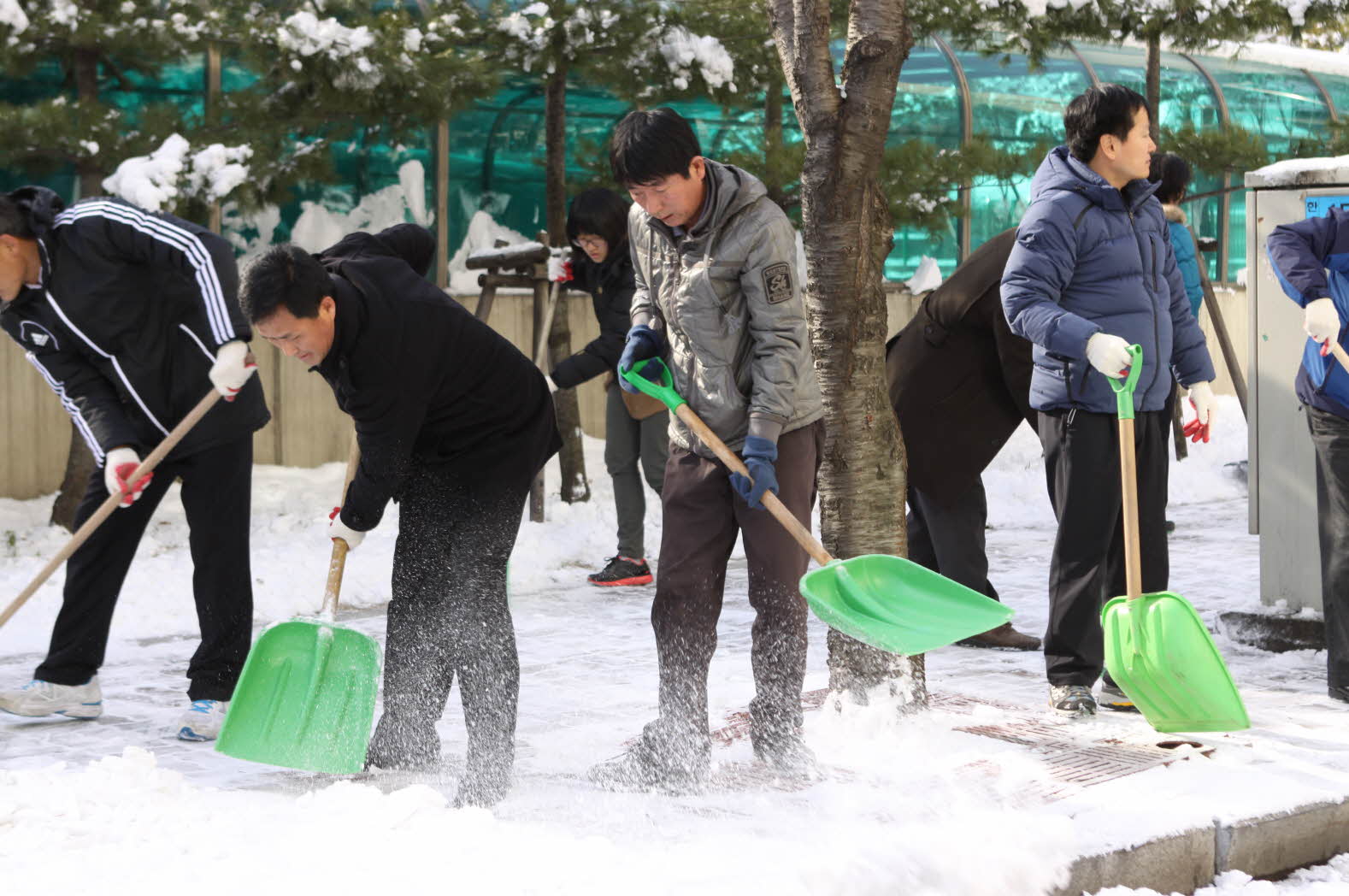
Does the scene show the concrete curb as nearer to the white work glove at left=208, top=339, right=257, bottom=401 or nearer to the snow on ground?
the snow on ground

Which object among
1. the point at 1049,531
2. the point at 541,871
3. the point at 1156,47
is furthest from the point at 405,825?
the point at 1156,47

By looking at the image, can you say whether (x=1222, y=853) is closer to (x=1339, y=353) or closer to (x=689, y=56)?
(x=1339, y=353)

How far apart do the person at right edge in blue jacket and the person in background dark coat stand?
106 centimetres

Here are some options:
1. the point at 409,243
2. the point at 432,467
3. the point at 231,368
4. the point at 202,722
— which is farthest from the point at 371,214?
the point at 432,467

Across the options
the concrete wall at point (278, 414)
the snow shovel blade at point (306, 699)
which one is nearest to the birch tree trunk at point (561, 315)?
the concrete wall at point (278, 414)

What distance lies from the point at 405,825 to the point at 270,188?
228 inches

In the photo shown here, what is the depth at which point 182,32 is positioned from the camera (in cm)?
795

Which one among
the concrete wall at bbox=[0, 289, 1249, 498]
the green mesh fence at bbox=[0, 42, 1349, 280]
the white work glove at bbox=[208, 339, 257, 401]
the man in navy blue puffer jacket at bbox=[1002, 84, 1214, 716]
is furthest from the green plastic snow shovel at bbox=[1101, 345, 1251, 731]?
the concrete wall at bbox=[0, 289, 1249, 498]

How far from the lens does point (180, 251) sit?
177 inches

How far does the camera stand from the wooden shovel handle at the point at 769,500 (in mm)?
3670

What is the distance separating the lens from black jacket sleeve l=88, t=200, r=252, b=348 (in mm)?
4473

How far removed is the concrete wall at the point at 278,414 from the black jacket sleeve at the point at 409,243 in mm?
5328

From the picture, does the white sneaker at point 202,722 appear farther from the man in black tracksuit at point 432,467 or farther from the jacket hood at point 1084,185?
the jacket hood at point 1084,185

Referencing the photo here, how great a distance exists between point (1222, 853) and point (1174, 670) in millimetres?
637
